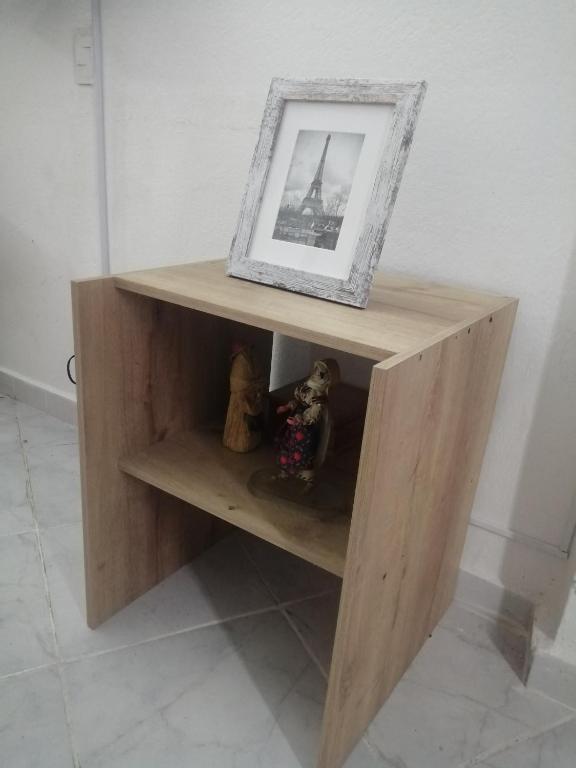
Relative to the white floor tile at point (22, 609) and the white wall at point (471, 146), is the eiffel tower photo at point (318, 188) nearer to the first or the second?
the white wall at point (471, 146)

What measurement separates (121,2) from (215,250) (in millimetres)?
557

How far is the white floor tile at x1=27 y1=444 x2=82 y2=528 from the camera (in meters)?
1.39

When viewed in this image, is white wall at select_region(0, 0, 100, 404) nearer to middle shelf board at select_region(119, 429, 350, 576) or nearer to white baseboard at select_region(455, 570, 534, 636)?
middle shelf board at select_region(119, 429, 350, 576)

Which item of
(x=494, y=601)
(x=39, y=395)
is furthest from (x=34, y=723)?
(x=39, y=395)

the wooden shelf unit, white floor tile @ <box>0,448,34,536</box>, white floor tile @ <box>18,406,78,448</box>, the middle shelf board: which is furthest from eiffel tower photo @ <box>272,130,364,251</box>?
white floor tile @ <box>18,406,78,448</box>

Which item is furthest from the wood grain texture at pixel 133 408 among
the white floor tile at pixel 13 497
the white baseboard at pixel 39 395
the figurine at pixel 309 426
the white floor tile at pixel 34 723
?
the white baseboard at pixel 39 395

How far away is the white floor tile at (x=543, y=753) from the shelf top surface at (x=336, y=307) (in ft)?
2.10

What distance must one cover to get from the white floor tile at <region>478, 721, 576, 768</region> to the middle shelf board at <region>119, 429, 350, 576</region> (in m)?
0.40

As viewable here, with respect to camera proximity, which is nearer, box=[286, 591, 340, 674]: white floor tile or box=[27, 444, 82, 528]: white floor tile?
box=[286, 591, 340, 674]: white floor tile

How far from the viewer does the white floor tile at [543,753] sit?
0.88m

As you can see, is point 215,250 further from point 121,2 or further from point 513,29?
point 513,29

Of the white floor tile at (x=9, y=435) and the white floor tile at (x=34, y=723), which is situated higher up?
the white floor tile at (x=9, y=435)

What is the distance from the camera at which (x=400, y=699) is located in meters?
0.98

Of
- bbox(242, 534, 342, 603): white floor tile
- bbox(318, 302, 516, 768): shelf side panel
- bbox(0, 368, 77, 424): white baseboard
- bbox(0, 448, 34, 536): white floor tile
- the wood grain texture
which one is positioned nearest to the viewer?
bbox(318, 302, 516, 768): shelf side panel
